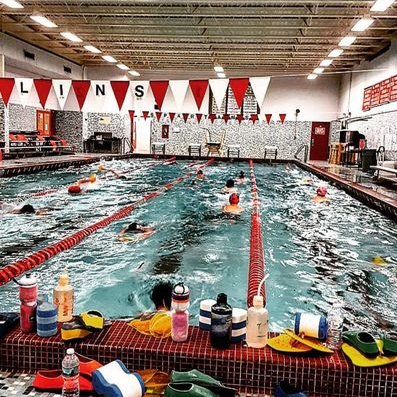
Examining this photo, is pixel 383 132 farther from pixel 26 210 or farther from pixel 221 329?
pixel 221 329

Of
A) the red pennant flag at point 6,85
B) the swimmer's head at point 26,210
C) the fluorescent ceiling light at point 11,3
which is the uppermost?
the fluorescent ceiling light at point 11,3

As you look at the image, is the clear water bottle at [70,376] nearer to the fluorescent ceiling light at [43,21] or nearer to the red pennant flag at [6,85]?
the red pennant flag at [6,85]

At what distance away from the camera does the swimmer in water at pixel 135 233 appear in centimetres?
587

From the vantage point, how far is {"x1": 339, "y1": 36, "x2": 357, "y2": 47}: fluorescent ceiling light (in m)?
14.2

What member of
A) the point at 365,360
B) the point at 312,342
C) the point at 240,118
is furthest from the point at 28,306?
the point at 240,118

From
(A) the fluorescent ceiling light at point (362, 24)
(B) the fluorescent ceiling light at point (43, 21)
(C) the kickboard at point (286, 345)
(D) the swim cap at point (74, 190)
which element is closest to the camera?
(C) the kickboard at point (286, 345)

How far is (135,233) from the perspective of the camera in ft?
20.2

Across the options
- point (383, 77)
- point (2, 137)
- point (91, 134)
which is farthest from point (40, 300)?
point (91, 134)

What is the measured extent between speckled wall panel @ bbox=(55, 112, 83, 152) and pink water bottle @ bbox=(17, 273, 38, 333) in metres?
Answer: 21.1

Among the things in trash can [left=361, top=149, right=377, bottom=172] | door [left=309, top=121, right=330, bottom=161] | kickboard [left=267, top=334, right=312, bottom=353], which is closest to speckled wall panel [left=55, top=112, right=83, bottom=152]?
door [left=309, top=121, right=330, bottom=161]

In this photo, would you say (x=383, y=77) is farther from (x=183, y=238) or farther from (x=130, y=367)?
(x=130, y=367)

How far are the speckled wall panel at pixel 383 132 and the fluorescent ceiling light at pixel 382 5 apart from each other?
393cm

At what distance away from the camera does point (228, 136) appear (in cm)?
2433

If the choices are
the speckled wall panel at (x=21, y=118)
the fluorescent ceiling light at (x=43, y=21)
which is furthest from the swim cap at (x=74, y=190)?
the speckled wall panel at (x=21, y=118)
